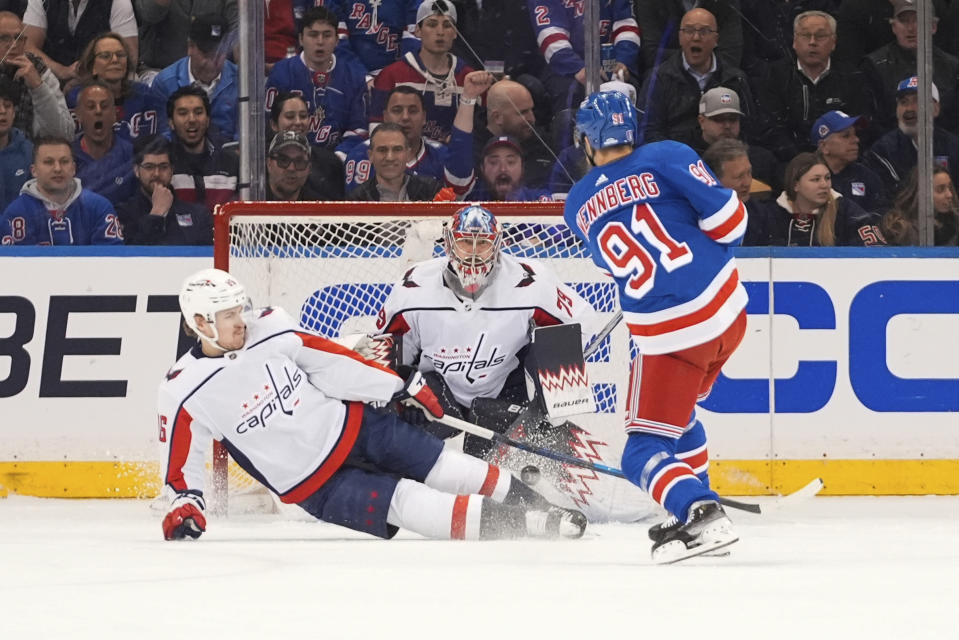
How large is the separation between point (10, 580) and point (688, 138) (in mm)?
3422

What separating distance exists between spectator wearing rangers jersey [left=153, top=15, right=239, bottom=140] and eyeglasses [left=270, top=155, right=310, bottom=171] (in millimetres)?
174

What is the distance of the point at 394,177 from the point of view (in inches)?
225

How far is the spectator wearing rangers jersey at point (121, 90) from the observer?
5707mm

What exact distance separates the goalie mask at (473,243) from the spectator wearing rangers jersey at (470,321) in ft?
0.07

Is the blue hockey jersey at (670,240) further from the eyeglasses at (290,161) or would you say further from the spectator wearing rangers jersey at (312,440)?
the eyeglasses at (290,161)

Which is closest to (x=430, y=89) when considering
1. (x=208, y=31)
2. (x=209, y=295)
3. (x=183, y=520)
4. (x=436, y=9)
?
(x=436, y=9)

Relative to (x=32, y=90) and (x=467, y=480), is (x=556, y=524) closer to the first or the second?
(x=467, y=480)

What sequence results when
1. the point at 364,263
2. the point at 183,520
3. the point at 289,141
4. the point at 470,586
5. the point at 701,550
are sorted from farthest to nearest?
the point at 289,141
the point at 364,263
the point at 183,520
the point at 701,550
the point at 470,586

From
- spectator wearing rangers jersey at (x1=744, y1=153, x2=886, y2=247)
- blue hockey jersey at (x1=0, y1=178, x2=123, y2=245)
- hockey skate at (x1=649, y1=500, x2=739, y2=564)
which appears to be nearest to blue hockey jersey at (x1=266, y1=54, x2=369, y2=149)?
blue hockey jersey at (x1=0, y1=178, x2=123, y2=245)

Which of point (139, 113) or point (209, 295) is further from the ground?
point (139, 113)

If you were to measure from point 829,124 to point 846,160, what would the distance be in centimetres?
17

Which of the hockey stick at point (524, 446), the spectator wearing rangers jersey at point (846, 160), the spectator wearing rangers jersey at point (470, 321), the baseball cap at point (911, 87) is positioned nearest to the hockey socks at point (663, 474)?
the hockey stick at point (524, 446)

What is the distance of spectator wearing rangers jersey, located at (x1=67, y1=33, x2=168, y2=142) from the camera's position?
225 inches

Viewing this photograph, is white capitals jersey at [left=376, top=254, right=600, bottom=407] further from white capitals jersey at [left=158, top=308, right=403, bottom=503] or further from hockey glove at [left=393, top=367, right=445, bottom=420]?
white capitals jersey at [left=158, top=308, right=403, bottom=503]
